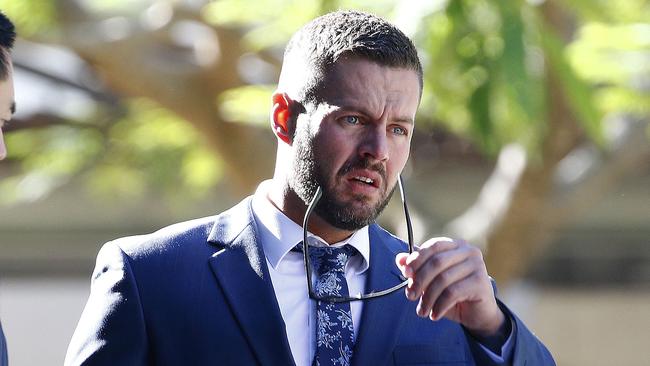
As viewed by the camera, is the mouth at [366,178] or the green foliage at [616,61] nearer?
the mouth at [366,178]

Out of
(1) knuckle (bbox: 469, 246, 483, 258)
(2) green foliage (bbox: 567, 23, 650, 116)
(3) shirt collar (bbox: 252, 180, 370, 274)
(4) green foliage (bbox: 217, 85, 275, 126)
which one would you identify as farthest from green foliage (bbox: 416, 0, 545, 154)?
(1) knuckle (bbox: 469, 246, 483, 258)

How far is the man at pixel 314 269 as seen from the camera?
8.83ft

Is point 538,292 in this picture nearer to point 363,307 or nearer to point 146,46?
point 146,46

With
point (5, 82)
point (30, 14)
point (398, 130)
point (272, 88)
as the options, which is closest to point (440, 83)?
point (272, 88)

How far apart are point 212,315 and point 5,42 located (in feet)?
2.46

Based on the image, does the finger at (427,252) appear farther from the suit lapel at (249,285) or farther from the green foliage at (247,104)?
the green foliage at (247,104)

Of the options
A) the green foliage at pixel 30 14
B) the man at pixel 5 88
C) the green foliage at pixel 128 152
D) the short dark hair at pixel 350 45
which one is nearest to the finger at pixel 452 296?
the short dark hair at pixel 350 45

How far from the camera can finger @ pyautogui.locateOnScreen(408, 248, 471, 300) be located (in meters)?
2.50

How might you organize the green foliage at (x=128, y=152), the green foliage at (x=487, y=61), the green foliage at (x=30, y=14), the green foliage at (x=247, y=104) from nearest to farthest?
the green foliage at (x=487, y=61), the green foliage at (x=30, y=14), the green foliage at (x=247, y=104), the green foliage at (x=128, y=152)

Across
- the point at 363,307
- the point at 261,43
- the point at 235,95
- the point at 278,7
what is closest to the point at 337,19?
the point at 363,307

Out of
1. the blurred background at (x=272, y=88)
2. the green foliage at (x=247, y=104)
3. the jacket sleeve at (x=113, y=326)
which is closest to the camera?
the jacket sleeve at (x=113, y=326)

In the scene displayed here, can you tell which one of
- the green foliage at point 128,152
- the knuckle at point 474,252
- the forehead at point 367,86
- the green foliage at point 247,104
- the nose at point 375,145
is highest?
the forehead at point 367,86

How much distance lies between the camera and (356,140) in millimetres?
2719

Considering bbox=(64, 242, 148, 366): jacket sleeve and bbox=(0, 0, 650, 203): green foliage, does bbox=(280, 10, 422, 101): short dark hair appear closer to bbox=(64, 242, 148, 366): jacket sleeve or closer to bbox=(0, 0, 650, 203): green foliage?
bbox=(64, 242, 148, 366): jacket sleeve
